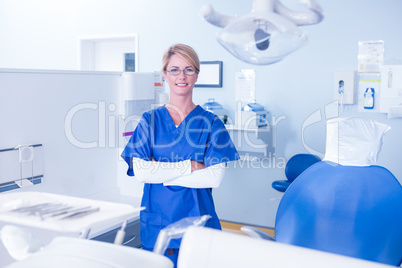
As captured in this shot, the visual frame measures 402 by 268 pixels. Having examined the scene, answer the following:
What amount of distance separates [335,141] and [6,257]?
138 centimetres

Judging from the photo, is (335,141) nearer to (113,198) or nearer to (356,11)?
(113,198)

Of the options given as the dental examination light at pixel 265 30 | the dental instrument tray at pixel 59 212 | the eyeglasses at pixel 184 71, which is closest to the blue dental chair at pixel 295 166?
the eyeglasses at pixel 184 71

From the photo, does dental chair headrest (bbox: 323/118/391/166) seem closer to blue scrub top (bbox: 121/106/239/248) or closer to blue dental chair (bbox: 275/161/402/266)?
blue dental chair (bbox: 275/161/402/266)

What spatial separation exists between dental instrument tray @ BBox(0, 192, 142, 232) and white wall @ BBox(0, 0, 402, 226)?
257 centimetres

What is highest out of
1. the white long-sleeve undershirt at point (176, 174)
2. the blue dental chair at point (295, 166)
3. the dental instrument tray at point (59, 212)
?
the dental instrument tray at point (59, 212)

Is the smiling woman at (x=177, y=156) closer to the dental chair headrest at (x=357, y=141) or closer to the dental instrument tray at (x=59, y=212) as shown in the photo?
the dental chair headrest at (x=357, y=141)

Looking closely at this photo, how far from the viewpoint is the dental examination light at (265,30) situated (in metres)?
1.05

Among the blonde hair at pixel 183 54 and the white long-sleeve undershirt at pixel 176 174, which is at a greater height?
the blonde hair at pixel 183 54

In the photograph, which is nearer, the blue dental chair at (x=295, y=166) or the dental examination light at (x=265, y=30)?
the dental examination light at (x=265, y=30)

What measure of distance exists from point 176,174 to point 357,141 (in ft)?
2.32

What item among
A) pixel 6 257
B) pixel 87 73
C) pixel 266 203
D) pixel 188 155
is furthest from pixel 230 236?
pixel 266 203

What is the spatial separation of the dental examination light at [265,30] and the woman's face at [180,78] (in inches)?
22.7

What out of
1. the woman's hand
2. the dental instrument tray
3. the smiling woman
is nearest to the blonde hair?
the smiling woman

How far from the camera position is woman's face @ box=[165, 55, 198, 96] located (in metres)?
1.73
